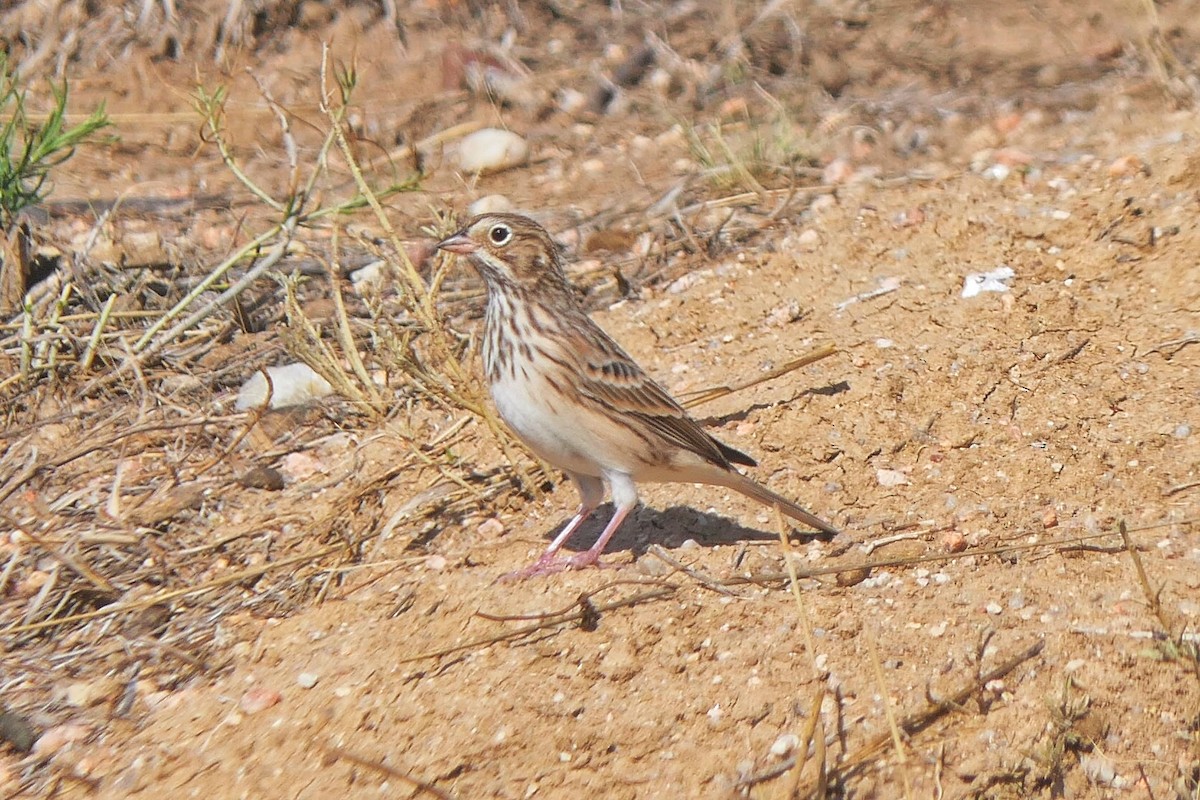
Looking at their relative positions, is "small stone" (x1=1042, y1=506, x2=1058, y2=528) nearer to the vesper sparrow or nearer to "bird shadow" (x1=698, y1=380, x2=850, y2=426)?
the vesper sparrow

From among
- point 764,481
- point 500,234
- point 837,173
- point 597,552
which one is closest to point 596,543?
point 597,552

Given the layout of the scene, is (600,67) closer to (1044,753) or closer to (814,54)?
(814,54)

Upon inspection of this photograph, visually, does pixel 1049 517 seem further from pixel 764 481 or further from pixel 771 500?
pixel 764 481

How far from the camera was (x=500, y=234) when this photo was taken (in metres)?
5.36

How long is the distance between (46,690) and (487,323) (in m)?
2.03

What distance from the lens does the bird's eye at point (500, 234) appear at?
17.6ft

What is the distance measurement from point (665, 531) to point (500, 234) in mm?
1347

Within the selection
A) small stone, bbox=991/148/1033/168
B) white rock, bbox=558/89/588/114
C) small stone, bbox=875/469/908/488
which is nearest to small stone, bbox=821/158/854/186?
small stone, bbox=991/148/1033/168

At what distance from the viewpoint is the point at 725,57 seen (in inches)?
390

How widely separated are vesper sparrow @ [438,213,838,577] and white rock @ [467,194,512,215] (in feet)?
8.97

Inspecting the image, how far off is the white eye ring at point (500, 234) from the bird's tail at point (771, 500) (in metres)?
1.22

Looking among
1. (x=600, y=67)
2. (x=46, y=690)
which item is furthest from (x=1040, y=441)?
(x=600, y=67)

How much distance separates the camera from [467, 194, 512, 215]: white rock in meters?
8.15

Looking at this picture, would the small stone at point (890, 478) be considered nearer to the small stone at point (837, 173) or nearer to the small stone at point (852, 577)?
the small stone at point (852, 577)
